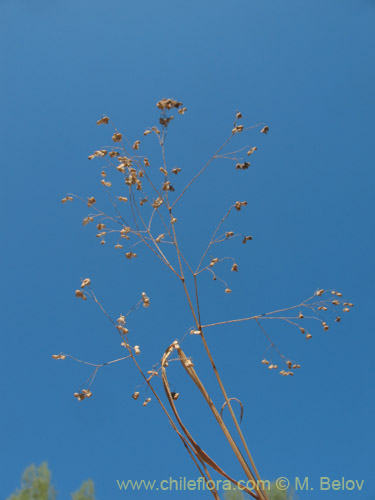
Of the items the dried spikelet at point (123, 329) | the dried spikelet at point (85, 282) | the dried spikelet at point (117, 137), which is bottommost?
the dried spikelet at point (123, 329)

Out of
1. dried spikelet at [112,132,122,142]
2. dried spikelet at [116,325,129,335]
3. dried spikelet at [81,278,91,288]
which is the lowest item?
dried spikelet at [116,325,129,335]

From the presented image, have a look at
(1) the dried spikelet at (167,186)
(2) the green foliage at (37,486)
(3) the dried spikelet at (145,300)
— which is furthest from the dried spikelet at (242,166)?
(2) the green foliage at (37,486)

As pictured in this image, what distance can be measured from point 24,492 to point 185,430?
9.52 metres

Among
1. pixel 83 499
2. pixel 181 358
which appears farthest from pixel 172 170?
pixel 83 499

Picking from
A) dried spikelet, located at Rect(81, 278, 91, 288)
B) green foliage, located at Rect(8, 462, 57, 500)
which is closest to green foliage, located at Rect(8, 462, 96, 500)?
green foliage, located at Rect(8, 462, 57, 500)

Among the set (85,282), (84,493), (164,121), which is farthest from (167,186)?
(84,493)

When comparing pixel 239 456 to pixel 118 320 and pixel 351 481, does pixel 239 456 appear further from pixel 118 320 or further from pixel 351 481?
pixel 351 481

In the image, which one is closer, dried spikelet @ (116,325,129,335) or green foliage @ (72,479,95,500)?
dried spikelet @ (116,325,129,335)

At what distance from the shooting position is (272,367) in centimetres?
86

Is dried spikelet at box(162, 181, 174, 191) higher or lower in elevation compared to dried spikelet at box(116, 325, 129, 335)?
higher

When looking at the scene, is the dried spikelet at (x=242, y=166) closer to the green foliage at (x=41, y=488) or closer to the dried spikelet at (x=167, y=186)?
the dried spikelet at (x=167, y=186)

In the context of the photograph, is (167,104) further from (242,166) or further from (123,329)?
(123,329)

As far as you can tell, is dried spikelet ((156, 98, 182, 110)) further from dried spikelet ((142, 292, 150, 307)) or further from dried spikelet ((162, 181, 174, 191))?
dried spikelet ((142, 292, 150, 307))

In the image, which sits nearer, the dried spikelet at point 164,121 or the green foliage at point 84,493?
the dried spikelet at point 164,121
